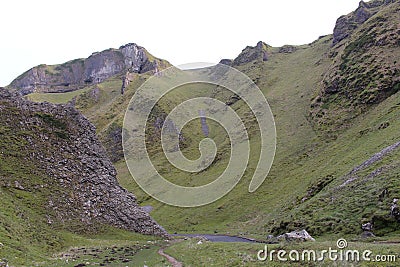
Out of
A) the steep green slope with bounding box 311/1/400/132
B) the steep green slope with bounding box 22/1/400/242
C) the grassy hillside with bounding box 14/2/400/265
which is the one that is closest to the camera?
the grassy hillside with bounding box 14/2/400/265

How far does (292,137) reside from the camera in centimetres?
12700

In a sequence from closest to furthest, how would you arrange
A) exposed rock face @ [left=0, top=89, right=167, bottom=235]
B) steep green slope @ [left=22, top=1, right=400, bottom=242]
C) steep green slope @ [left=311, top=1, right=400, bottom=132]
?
steep green slope @ [left=22, top=1, right=400, bottom=242] < exposed rock face @ [left=0, top=89, right=167, bottom=235] < steep green slope @ [left=311, top=1, right=400, bottom=132]

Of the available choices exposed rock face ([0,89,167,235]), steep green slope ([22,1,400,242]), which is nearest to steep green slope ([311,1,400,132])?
steep green slope ([22,1,400,242])

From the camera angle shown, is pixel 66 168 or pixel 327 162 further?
pixel 327 162

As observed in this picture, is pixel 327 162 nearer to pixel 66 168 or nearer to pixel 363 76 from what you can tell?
pixel 363 76

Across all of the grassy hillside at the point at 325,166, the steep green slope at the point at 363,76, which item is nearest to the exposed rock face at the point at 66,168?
the grassy hillside at the point at 325,166

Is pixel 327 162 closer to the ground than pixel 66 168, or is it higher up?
closer to the ground

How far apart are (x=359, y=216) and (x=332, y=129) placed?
80366mm

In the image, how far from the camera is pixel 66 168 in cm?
5256

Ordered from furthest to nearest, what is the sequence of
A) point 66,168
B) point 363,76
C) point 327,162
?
1. point 363,76
2. point 327,162
3. point 66,168

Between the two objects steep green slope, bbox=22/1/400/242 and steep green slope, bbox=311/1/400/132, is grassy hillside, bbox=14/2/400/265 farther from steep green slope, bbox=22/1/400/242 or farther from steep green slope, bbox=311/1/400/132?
steep green slope, bbox=311/1/400/132

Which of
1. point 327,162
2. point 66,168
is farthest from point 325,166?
point 66,168

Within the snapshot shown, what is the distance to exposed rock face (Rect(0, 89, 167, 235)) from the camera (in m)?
47.5

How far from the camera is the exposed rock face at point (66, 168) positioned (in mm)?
47531
